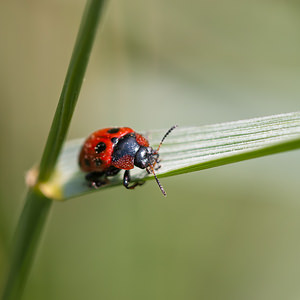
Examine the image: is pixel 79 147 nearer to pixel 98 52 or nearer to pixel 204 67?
pixel 204 67

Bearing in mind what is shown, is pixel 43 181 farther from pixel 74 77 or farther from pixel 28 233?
pixel 74 77

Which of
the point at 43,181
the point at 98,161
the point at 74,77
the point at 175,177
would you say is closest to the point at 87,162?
the point at 98,161

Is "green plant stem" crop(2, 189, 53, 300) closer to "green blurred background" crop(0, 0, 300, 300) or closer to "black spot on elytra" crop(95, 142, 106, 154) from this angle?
"black spot on elytra" crop(95, 142, 106, 154)

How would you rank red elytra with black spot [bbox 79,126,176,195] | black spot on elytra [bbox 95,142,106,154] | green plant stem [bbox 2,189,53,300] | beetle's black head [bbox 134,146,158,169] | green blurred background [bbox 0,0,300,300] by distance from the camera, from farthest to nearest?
green blurred background [bbox 0,0,300,300] < black spot on elytra [bbox 95,142,106,154] < red elytra with black spot [bbox 79,126,176,195] < beetle's black head [bbox 134,146,158,169] < green plant stem [bbox 2,189,53,300]

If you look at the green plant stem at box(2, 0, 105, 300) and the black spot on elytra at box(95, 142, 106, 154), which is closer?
the green plant stem at box(2, 0, 105, 300)

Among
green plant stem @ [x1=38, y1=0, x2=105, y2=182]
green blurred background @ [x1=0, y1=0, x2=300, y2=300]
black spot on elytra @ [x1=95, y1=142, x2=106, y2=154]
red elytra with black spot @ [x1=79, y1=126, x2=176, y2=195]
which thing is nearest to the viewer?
green plant stem @ [x1=38, y1=0, x2=105, y2=182]

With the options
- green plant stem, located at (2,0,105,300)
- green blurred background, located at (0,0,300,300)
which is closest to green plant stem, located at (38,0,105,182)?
green plant stem, located at (2,0,105,300)
